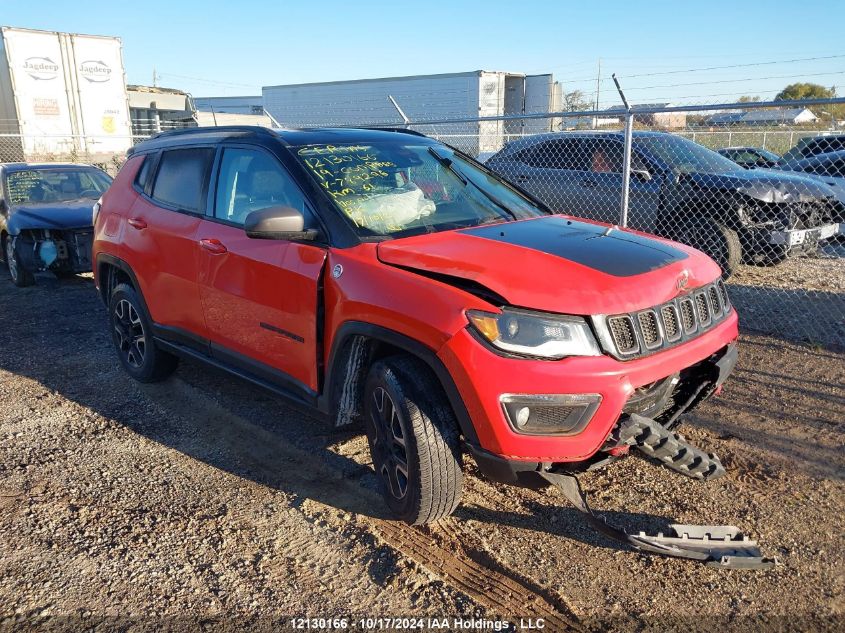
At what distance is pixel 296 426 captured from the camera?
14.7 feet

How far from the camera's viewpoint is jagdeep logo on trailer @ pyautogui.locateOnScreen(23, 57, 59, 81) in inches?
693

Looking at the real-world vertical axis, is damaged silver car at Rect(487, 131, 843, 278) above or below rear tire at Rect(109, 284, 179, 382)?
above

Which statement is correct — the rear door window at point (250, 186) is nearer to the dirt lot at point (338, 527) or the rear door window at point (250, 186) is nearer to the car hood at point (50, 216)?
the dirt lot at point (338, 527)

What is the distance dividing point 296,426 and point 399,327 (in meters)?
1.77

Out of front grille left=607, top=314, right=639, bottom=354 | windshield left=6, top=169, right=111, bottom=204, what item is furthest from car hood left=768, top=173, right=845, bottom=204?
windshield left=6, top=169, right=111, bottom=204

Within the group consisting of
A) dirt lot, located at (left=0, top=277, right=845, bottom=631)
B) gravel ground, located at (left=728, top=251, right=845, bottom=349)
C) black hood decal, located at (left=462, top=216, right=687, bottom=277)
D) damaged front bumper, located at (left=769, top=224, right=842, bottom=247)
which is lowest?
dirt lot, located at (left=0, top=277, right=845, bottom=631)

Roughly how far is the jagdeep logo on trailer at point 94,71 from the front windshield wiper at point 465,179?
17.7 meters

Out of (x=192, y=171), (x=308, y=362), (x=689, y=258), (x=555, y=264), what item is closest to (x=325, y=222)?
(x=308, y=362)

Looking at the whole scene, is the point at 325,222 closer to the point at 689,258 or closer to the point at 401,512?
the point at 401,512

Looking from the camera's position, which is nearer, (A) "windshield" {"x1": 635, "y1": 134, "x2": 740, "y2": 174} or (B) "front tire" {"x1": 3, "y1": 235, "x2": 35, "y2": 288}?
(A) "windshield" {"x1": 635, "y1": 134, "x2": 740, "y2": 174}

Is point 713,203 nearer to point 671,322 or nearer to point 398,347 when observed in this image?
point 671,322

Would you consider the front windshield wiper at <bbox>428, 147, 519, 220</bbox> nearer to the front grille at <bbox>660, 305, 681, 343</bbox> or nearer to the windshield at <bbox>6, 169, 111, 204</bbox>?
the front grille at <bbox>660, 305, 681, 343</bbox>

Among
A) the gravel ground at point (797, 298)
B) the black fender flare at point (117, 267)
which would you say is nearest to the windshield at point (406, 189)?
the black fender flare at point (117, 267)

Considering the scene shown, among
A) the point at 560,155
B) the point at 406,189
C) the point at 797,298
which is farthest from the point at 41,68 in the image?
the point at 797,298
